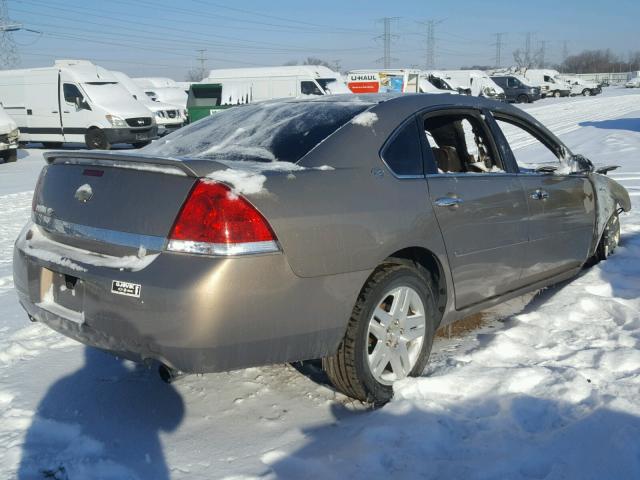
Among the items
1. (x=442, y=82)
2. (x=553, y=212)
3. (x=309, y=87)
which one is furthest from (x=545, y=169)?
(x=442, y=82)

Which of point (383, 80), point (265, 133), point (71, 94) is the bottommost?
point (265, 133)

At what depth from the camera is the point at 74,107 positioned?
17.9m

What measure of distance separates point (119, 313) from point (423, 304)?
5.14 ft

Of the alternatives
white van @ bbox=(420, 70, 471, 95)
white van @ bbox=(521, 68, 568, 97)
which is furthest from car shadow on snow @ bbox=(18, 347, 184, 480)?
white van @ bbox=(521, 68, 568, 97)

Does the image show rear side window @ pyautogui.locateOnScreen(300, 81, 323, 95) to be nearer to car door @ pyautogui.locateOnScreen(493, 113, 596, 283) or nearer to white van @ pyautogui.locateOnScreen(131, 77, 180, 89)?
white van @ pyautogui.locateOnScreen(131, 77, 180, 89)

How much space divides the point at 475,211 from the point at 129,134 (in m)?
15.5

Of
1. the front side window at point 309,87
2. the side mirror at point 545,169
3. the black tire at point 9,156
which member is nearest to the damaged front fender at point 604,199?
the side mirror at point 545,169

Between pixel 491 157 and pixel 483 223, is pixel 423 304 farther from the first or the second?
pixel 491 157

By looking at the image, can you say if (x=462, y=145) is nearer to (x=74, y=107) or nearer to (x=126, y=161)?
(x=126, y=161)

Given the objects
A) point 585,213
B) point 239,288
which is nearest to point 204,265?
point 239,288

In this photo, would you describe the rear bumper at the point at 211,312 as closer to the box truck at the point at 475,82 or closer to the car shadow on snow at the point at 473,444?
the car shadow on snow at the point at 473,444

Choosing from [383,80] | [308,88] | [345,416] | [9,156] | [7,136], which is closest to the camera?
[345,416]

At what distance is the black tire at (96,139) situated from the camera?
685 inches

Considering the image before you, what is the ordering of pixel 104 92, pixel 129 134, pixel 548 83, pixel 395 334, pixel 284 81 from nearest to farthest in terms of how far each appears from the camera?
1. pixel 395 334
2. pixel 129 134
3. pixel 104 92
4. pixel 284 81
5. pixel 548 83
